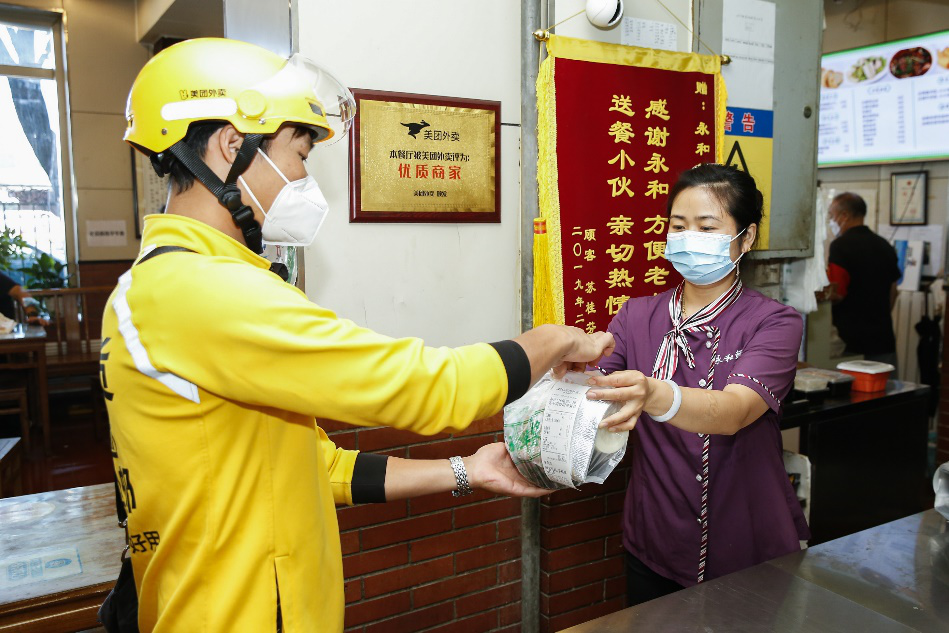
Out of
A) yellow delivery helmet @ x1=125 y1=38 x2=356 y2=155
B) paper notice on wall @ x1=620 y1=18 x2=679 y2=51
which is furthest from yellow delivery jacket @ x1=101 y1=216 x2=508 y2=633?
paper notice on wall @ x1=620 y1=18 x2=679 y2=51

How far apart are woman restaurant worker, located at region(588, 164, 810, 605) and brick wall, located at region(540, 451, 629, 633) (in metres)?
0.62

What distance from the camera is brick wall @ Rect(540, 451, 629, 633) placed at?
261cm

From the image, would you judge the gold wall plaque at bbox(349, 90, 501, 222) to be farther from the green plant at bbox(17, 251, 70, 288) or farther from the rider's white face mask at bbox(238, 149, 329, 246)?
the green plant at bbox(17, 251, 70, 288)

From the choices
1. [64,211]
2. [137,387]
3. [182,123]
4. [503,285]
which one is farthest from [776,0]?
[64,211]

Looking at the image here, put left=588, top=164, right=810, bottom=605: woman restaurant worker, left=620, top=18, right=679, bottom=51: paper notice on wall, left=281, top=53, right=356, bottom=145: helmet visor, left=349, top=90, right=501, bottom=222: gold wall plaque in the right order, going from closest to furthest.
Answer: left=281, top=53, right=356, bottom=145: helmet visor → left=588, top=164, right=810, bottom=605: woman restaurant worker → left=349, top=90, right=501, bottom=222: gold wall plaque → left=620, top=18, right=679, bottom=51: paper notice on wall

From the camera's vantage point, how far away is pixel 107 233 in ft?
21.7

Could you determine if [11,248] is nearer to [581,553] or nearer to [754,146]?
[581,553]

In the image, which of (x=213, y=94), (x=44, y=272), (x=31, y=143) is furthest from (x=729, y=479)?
(x=31, y=143)

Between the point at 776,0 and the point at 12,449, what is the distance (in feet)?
12.5

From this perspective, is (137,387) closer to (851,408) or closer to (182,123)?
(182,123)

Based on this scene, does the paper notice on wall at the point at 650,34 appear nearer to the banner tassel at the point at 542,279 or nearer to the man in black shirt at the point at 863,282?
the banner tassel at the point at 542,279

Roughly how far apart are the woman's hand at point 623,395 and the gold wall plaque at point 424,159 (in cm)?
103

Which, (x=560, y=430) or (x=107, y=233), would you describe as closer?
(x=560, y=430)

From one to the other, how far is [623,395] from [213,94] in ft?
3.02
